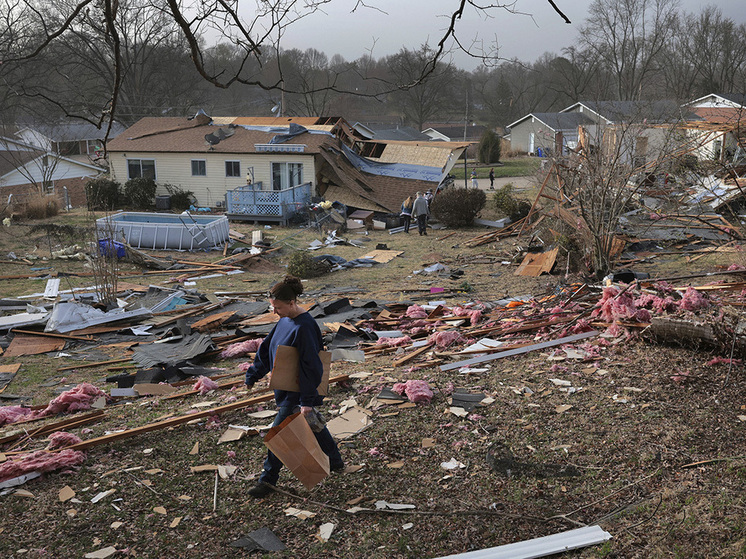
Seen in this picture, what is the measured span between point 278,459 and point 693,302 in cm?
536

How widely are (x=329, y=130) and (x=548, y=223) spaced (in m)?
16.6

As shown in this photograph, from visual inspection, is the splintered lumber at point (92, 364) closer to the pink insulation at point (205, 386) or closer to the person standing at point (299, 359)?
the pink insulation at point (205, 386)

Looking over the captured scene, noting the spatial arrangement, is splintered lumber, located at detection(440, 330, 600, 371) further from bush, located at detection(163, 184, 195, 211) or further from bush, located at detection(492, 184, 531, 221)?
bush, located at detection(163, 184, 195, 211)

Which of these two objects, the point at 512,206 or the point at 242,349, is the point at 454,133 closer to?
the point at 512,206

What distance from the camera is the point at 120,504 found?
16.1 ft

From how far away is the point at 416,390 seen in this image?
663cm

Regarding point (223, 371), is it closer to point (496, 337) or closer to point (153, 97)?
point (496, 337)

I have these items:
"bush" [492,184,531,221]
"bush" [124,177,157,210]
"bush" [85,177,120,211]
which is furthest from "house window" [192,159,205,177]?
"bush" [492,184,531,221]

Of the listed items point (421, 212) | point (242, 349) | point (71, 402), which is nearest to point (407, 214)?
point (421, 212)

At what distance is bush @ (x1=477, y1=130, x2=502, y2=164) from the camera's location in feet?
185

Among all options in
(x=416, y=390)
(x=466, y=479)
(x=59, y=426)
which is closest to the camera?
(x=466, y=479)

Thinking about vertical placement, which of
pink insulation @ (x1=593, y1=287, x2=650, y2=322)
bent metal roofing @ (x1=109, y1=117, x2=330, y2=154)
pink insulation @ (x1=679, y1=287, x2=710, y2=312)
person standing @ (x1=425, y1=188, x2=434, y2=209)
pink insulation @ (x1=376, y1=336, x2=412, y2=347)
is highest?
bent metal roofing @ (x1=109, y1=117, x2=330, y2=154)

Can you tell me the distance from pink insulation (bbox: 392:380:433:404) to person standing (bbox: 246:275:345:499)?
1603mm

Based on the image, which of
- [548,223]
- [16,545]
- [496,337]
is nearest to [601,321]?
[496,337]
